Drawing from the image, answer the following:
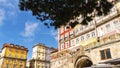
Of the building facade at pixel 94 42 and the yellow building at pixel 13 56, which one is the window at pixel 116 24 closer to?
the building facade at pixel 94 42

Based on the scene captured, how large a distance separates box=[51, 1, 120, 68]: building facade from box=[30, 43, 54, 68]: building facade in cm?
2665

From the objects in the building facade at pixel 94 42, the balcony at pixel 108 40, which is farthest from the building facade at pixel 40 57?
the balcony at pixel 108 40

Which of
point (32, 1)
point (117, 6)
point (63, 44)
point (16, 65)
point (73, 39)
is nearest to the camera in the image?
point (32, 1)

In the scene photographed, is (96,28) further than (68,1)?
Yes

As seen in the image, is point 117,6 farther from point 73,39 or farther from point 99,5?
point 99,5

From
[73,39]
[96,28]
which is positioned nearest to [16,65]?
[73,39]

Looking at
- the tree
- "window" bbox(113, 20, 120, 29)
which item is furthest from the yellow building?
the tree

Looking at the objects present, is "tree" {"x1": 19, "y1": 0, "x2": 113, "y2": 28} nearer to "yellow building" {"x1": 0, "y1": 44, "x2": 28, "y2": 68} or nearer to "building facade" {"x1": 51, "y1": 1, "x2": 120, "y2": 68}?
"building facade" {"x1": 51, "y1": 1, "x2": 120, "y2": 68}

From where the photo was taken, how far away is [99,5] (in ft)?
Result: 29.7

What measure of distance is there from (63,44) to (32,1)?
34485mm

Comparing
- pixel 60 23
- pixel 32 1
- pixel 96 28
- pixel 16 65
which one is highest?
pixel 96 28

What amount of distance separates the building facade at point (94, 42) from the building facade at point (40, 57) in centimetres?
2665

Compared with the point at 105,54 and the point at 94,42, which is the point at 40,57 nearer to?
the point at 94,42

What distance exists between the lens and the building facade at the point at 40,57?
6650 cm
